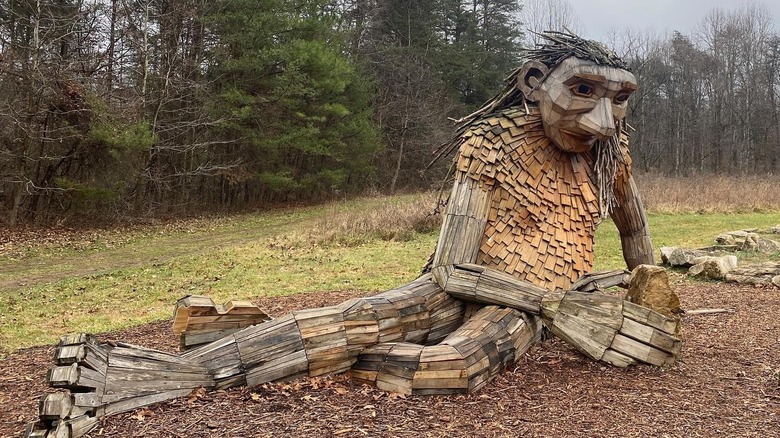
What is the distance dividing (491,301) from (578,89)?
1.38m

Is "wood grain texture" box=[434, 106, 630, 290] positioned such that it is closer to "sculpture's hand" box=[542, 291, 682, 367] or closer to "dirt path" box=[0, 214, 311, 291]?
"sculpture's hand" box=[542, 291, 682, 367]

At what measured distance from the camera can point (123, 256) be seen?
12008 millimetres

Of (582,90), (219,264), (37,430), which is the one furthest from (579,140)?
(219,264)

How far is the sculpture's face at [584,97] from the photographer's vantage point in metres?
3.34

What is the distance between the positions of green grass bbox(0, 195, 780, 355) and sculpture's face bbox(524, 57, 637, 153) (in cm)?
414

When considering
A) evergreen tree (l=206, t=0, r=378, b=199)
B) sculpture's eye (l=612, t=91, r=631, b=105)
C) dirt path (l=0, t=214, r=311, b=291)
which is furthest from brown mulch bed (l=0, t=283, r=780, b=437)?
evergreen tree (l=206, t=0, r=378, b=199)

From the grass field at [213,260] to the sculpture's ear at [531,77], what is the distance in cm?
157

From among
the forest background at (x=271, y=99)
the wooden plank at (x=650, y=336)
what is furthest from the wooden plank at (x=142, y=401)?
the forest background at (x=271, y=99)

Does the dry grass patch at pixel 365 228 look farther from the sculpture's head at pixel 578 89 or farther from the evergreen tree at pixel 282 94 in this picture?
the sculpture's head at pixel 578 89

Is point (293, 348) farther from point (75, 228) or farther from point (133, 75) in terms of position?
point (133, 75)

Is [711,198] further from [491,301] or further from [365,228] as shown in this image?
[491,301]

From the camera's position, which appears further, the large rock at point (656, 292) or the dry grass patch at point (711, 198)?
the dry grass patch at point (711, 198)

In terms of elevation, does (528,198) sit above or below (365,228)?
above

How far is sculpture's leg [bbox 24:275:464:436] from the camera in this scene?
2357mm
